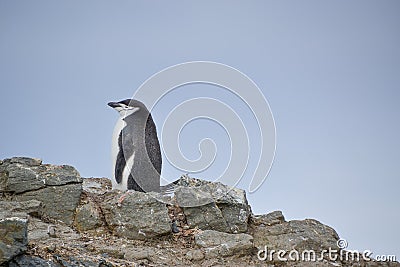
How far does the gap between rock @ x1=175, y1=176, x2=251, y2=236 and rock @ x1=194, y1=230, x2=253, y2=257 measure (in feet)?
1.81

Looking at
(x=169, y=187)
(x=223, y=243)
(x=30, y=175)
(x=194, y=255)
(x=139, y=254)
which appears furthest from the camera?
(x=169, y=187)

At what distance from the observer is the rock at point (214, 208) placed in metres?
10.1

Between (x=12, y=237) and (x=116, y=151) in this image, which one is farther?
(x=116, y=151)

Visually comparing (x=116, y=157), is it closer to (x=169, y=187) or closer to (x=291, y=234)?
(x=169, y=187)

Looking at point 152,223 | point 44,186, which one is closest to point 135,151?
point 44,186

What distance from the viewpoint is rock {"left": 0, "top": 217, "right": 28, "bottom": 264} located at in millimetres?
6227

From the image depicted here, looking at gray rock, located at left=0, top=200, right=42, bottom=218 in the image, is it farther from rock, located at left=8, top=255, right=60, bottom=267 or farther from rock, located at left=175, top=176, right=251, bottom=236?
rock, located at left=8, top=255, right=60, bottom=267

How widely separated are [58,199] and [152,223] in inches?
78.5

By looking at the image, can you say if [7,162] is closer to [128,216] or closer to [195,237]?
[128,216]

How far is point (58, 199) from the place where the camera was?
33.6 ft

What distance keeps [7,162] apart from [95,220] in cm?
244

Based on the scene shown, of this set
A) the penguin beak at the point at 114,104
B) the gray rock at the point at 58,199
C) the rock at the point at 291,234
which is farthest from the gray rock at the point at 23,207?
the rock at the point at 291,234

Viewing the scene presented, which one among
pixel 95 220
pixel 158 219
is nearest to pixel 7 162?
pixel 95 220

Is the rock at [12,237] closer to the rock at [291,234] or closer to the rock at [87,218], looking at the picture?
the rock at [87,218]
